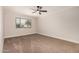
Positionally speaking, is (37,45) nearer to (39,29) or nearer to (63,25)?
(39,29)

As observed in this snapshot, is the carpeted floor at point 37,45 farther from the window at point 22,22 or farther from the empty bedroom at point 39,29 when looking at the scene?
the window at point 22,22

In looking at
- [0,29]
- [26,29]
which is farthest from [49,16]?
[0,29]

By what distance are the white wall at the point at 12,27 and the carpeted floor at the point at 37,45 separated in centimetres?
10

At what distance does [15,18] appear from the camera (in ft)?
5.52

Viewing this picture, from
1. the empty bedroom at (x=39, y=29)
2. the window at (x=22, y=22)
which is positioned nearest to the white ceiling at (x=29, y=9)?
the empty bedroom at (x=39, y=29)

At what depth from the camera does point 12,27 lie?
1.71 metres

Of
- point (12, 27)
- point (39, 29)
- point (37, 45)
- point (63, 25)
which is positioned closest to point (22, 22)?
point (12, 27)

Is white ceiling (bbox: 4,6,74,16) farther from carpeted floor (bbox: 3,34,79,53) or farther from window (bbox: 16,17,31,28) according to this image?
carpeted floor (bbox: 3,34,79,53)

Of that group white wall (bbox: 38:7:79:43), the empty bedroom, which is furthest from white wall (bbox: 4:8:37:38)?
white wall (bbox: 38:7:79:43)

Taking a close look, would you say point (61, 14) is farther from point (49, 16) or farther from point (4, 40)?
point (4, 40)

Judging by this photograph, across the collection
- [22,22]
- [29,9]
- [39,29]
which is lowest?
[39,29]

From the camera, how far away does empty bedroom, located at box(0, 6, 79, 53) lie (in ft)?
5.42

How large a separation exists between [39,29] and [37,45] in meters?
0.37

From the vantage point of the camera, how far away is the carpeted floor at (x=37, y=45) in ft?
5.59
